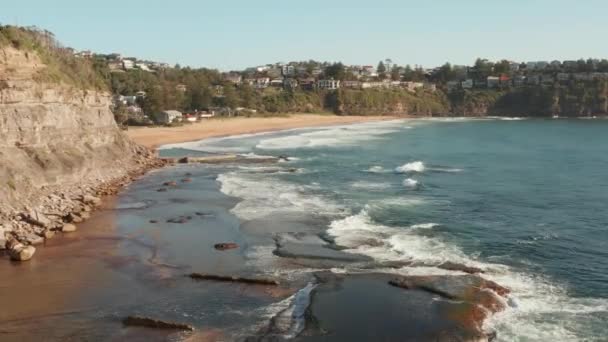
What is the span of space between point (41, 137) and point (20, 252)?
13248 millimetres

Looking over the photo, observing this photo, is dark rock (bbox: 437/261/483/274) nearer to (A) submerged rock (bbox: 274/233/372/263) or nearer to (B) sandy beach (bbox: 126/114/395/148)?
(A) submerged rock (bbox: 274/233/372/263)

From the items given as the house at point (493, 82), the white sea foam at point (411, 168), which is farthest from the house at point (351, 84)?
the white sea foam at point (411, 168)

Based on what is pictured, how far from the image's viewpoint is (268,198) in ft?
118

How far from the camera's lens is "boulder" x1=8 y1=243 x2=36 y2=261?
21859 mm

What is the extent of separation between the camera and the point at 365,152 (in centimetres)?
6681

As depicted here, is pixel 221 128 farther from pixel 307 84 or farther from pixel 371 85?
pixel 371 85

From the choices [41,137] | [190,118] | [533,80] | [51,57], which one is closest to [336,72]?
[533,80]

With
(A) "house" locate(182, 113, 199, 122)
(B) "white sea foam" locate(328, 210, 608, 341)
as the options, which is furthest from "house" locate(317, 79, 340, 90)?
(B) "white sea foam" locate(328, 210, 608, 341)

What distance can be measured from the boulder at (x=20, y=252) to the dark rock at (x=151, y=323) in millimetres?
7910

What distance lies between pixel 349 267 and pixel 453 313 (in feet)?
17.7

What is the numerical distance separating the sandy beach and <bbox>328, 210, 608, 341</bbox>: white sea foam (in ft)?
151

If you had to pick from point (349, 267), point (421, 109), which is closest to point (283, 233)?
point (349, 267)

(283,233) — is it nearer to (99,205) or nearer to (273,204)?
(273,204)

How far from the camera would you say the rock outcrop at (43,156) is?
26562mm
